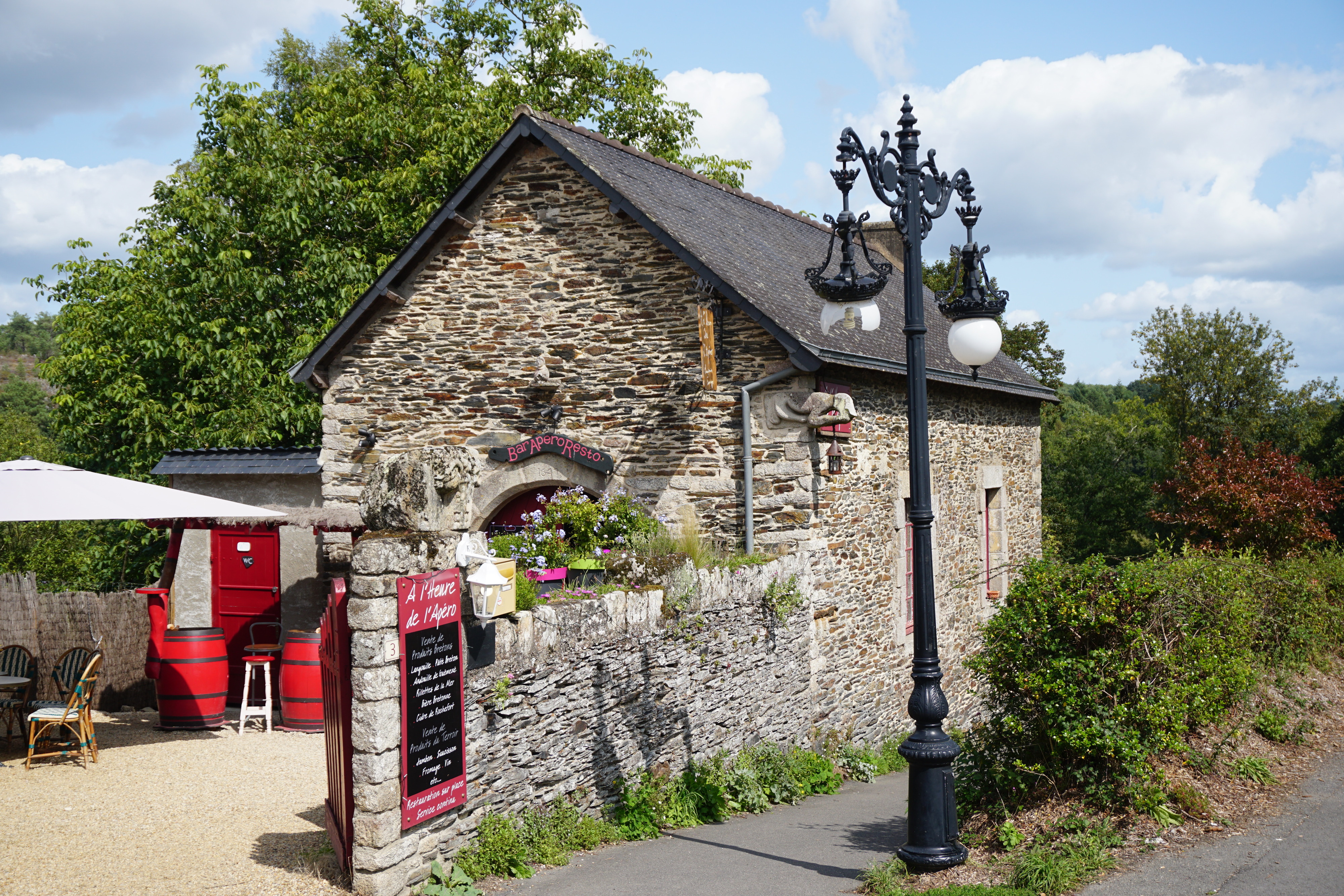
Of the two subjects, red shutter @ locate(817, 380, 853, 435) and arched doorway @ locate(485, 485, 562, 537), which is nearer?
red shutter @ locate(817, 380, 853, 435)

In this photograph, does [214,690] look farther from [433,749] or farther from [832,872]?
[832,872]

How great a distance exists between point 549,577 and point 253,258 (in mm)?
13670

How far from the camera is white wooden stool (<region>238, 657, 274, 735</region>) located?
9.64m

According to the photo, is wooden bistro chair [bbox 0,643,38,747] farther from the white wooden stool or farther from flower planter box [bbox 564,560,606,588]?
flower planter box [bbox 564,560,606,588]

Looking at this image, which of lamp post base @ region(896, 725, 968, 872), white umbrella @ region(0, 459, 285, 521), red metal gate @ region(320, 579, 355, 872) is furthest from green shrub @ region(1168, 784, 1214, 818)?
white umbrella @ region(0, 459, 285, 521)

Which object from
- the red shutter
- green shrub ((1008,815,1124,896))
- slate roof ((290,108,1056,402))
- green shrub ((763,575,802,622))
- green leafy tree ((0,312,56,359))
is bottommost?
Result: green shrub ((1008,815,1124,896))

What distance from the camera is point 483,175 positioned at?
11281mm

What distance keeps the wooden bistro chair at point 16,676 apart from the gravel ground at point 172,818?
0.95 feet

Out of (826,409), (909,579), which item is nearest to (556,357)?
(826,409)

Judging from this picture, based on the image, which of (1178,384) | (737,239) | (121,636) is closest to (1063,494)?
(1178,384)

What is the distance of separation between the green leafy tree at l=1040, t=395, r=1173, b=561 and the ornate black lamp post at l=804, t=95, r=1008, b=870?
94.4 feet

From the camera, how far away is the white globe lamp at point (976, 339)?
620 cm

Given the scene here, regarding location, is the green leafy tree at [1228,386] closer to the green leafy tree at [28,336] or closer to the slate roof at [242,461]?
the slate roof at [242,461]

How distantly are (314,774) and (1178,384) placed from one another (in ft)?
91.3
